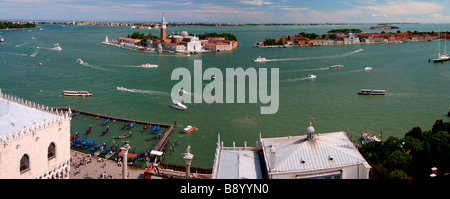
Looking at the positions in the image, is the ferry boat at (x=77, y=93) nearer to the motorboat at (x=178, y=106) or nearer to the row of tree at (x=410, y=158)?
the motorboat at (x=178, y=106)

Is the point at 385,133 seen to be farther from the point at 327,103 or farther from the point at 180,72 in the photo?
the point at 180,72

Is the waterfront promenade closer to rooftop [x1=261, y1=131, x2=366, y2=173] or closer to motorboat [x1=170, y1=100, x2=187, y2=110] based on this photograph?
rooftop [x1=261, y1=131, x2=366, y2=173]

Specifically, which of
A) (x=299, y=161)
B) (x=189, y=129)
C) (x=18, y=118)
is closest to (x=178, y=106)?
(x=189, y=129)

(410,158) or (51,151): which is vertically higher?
(51,151)

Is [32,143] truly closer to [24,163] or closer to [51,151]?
[24,163]

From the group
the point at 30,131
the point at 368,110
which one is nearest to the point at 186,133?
the point at 30,131

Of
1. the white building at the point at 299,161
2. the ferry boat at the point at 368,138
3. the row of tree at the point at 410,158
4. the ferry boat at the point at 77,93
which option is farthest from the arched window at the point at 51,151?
the ferry boat at the point at 77,93
